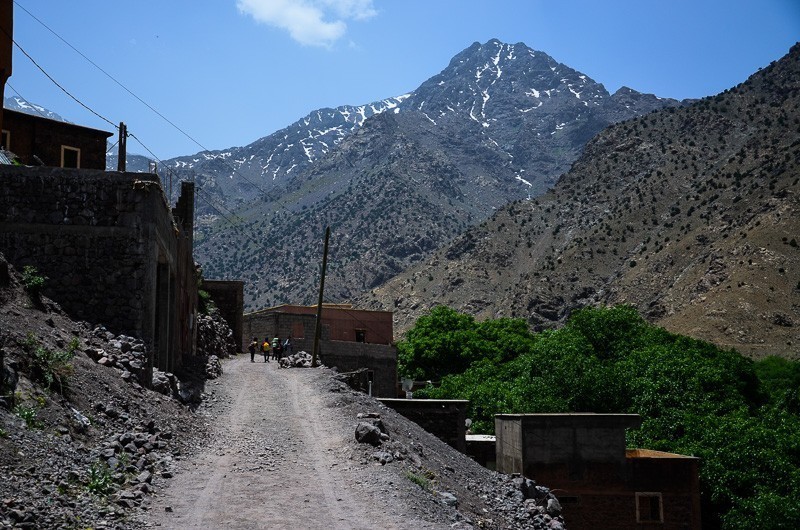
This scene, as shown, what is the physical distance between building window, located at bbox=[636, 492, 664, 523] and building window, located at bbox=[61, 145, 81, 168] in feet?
76.7

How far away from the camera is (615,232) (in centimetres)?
12481

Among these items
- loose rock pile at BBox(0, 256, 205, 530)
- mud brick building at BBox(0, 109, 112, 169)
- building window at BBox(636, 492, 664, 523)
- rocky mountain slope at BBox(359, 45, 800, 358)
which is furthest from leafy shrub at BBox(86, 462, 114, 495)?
rocky mountain slope at BBox(359, 45, 800, 358)

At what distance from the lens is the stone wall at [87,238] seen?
18.1 metres

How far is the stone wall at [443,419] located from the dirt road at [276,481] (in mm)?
4163

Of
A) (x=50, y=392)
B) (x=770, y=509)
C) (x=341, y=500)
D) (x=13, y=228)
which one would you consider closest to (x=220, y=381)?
(x=13, y=228)

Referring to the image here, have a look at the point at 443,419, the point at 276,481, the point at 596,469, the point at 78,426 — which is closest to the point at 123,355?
the point at 78,426

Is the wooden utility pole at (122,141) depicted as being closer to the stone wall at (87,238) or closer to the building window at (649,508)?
the stone wall at (87,238)

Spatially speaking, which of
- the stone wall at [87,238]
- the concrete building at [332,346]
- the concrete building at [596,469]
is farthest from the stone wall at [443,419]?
the concrete building at [332,346]

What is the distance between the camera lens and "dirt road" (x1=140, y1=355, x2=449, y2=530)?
10398 mm

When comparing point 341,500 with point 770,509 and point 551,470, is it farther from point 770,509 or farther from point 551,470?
point 770,509

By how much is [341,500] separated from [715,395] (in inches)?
1273

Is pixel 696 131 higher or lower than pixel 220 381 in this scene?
higher

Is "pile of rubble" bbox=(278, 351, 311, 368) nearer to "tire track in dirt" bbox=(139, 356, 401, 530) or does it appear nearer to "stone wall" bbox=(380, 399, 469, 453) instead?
"stone wall" bbox=(380, 399, 469, 453)

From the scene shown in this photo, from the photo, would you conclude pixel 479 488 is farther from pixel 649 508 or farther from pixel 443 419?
pixel 649 508
